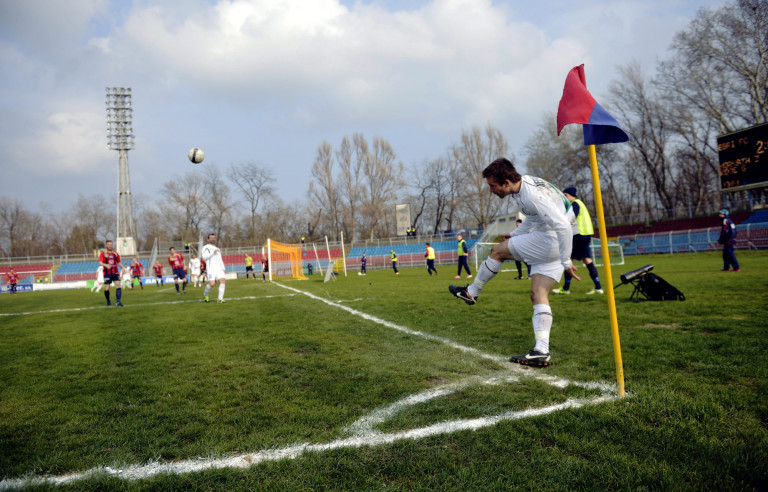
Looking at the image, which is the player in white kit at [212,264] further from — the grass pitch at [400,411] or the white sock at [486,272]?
the white sock at [486,272]

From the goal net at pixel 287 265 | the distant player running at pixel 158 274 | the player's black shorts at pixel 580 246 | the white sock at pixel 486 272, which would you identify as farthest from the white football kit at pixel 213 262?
the distant player running at pixel 158 274

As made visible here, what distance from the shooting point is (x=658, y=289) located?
305 inches

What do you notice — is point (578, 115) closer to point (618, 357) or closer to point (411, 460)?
point (618, 357)

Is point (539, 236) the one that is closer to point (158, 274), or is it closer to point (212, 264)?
point (212, 264)

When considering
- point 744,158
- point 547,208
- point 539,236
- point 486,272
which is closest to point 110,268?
point 486,272

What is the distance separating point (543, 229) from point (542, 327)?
0.98 metres

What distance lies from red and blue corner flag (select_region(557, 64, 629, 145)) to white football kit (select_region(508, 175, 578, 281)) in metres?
→ 0.74

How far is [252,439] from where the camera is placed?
2629 mm

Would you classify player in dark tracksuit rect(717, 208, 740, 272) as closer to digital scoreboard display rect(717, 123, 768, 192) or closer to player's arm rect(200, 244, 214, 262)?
digital scoreboard display rect(717, 123, 768, 192)

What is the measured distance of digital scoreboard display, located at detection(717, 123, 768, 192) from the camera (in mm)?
21250

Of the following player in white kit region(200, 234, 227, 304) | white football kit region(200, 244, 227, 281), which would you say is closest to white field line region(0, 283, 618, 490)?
player in white kit region(200, 234, 227, 304)

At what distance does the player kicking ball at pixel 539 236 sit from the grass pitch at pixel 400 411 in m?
0.38

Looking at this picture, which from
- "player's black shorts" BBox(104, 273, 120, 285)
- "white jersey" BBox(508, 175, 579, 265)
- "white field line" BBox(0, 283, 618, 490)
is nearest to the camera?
"white field line" BBox(0, 283, 618, 490)

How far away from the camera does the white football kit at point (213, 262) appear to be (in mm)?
12953
